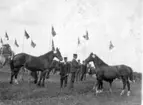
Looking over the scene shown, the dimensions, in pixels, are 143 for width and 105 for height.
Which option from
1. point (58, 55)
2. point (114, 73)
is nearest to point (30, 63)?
point (58, 55)

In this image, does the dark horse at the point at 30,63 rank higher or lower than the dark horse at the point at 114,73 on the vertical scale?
higher

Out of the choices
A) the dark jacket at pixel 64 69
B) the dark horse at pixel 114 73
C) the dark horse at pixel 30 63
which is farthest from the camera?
the dark jacket at pixel 64 69

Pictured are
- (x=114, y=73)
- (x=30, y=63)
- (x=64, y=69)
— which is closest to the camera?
(x=114, y=73)

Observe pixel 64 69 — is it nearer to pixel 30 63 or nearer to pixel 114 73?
pixel 30 63

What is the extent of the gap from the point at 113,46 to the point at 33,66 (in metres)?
17.4

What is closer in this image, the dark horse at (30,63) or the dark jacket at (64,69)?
the dark horse at (30,63)

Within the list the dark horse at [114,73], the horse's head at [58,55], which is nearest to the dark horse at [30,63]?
the horse's head at [58,55]

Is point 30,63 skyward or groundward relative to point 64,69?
skyward

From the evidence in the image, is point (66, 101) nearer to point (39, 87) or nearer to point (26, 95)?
point (26, 95)

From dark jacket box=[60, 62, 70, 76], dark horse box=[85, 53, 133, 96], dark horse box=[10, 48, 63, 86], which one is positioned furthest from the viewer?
dark jacket box=[60, 62, 70, 76]

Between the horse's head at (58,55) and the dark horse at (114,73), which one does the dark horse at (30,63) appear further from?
the dark horse at (114,73)

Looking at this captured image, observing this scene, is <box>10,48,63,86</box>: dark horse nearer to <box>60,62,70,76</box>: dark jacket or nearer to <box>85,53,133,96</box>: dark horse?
<box>60,62,70,76</box>: dark jacket

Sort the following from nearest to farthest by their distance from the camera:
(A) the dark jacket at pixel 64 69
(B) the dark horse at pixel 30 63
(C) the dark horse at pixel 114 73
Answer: (C) the dark horse at pixel 114 73 → (B) the dark horse at pixel 30 63 → (A) the dark jacket at pixel 64 69

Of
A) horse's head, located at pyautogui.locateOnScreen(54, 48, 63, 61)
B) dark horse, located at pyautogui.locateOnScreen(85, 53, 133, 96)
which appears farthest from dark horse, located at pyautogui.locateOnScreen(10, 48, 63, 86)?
dark horse, located at pyautogui.locateOnScreen(85, 53, 133, 96)
